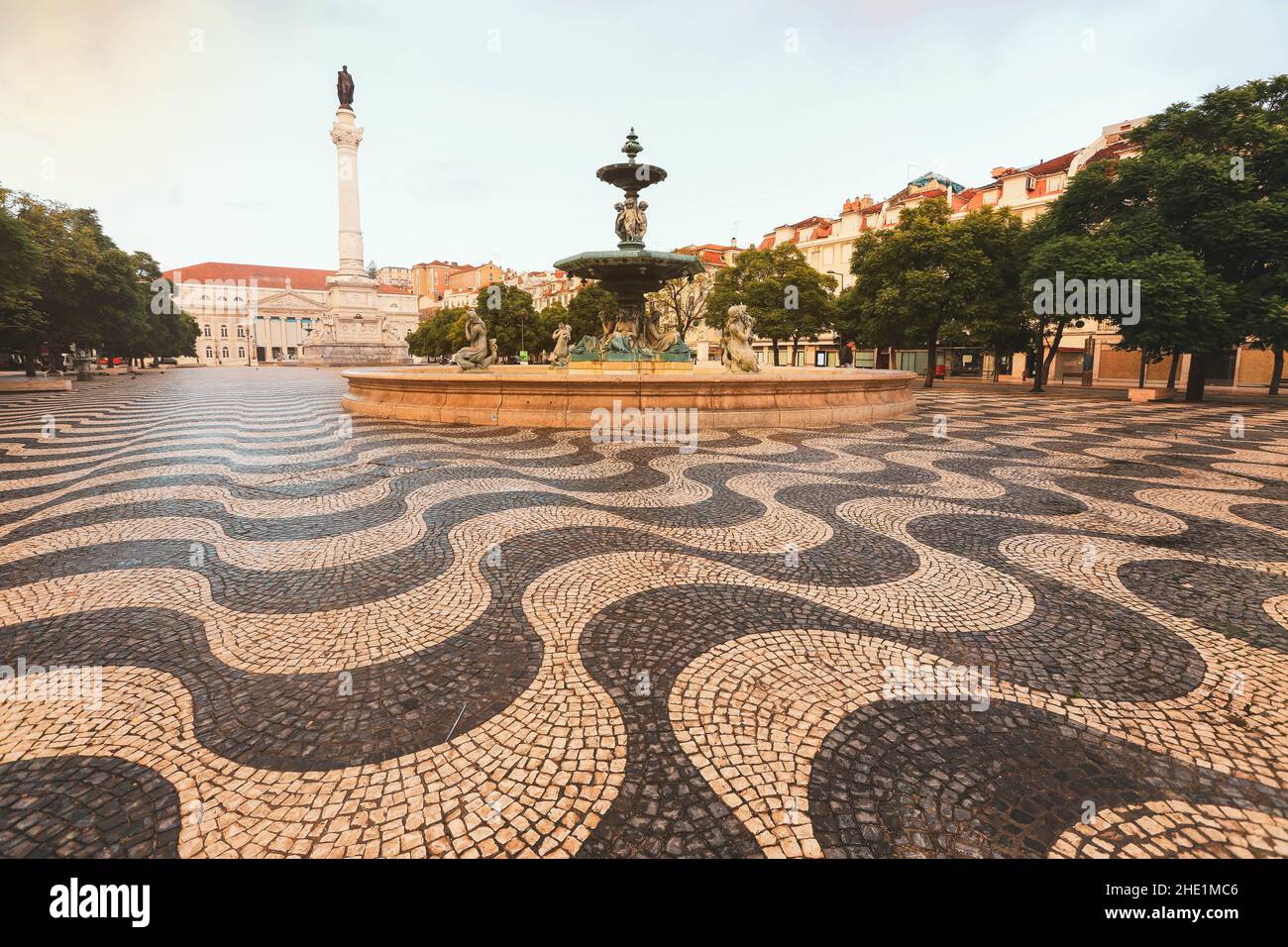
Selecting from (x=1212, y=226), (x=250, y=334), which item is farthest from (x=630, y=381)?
(x=250, y=334)

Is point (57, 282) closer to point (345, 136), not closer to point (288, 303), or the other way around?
point (345, 136)

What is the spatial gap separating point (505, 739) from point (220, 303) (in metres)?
137

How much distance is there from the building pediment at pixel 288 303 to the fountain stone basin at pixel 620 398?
11158 centimetres

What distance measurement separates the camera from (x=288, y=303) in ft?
359

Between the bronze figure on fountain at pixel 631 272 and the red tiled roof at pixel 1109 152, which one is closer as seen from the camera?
the bronze figure on fountain at pixel 631 272

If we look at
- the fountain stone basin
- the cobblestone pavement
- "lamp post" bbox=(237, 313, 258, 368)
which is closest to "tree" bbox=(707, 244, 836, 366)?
the fountain stone basin

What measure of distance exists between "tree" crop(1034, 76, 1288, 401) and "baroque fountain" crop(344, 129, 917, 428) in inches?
359

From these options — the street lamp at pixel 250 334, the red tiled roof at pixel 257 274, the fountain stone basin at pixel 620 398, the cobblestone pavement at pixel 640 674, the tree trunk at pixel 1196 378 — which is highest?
the red tiled roof at pixel 257 274

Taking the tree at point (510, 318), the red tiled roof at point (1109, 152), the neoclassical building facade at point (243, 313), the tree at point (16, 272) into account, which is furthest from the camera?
the neoclassical building facade at point (243, 313)

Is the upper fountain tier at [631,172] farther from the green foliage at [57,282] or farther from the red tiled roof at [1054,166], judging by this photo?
the red tiled roof at [1054,166]

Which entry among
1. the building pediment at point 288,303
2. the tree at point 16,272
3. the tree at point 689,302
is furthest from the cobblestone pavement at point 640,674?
the building pediment at point 288,303

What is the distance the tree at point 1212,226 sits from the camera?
1797 cm
